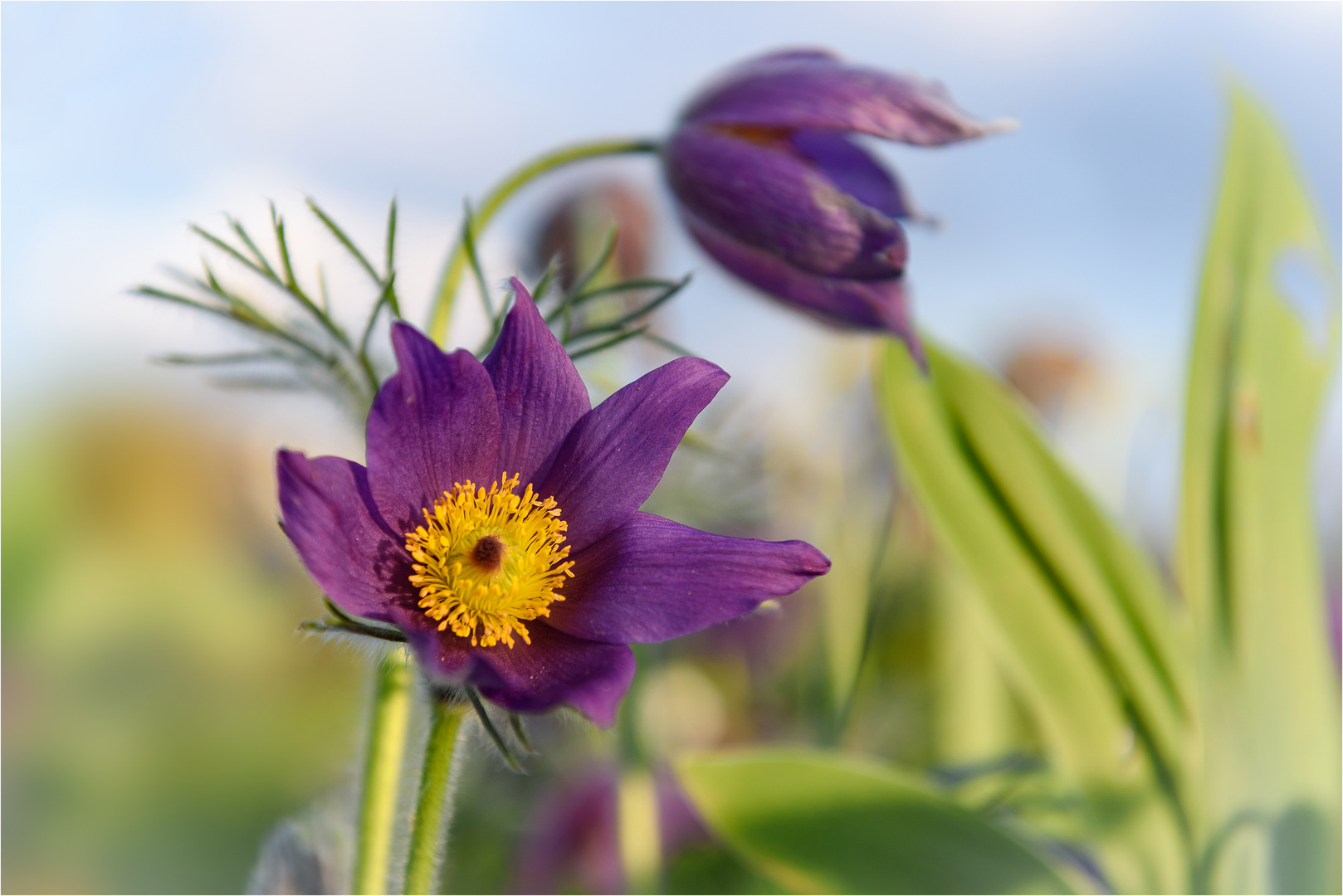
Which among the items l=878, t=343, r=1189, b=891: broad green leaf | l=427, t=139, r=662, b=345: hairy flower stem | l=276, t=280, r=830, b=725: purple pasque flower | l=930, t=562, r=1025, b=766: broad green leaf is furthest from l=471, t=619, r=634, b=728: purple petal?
l=930, t=562, r=1025, b=766: broad green leaf

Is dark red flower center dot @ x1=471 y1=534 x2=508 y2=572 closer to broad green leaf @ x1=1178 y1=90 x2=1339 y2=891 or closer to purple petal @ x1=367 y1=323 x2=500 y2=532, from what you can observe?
purple petal @ x1=367 y1=323 x2=500 y2=532

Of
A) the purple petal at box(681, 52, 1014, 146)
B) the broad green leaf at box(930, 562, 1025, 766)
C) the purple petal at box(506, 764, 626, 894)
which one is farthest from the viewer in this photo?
the broad green leaf at box(930, 562, 1025, 766)

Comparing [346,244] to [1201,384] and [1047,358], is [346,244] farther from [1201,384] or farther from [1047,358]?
[1047,358]

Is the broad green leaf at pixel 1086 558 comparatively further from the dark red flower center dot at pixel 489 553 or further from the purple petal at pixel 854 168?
the dark red flower center dot at pixel 489 553

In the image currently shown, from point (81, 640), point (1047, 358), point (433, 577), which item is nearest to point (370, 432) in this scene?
point (433, 577)

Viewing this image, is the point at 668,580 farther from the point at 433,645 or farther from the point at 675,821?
the point at 675,821

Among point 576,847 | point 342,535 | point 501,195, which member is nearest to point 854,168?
point 501,195
